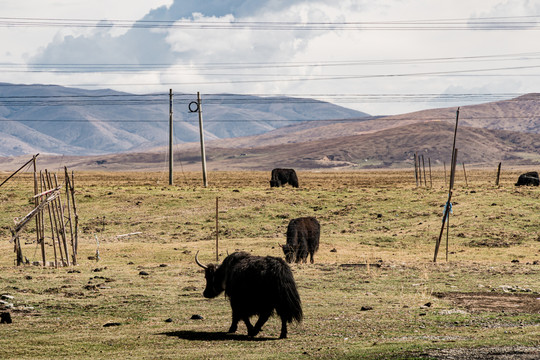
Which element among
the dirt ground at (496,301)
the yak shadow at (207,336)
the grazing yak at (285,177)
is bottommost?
the dirt ground at (496,301)

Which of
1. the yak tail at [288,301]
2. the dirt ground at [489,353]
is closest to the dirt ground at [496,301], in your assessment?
the dirt ground at [489,353]

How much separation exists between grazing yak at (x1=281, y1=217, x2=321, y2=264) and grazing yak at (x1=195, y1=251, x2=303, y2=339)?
39.1 feet

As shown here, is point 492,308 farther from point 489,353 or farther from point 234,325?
point 234,325

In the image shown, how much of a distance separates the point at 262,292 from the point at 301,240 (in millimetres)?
13372

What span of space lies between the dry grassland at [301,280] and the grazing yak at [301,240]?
81 cm

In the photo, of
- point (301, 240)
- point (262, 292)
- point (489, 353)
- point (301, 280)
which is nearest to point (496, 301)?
point (301, 280)

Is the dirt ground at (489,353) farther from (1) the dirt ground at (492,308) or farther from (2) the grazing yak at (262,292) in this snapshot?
(2) the grazing yak at (262,292)

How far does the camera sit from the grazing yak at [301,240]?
25.0 m

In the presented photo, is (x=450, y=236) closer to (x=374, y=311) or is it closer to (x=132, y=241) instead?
(x=132, y=241)

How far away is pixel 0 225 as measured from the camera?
35.1m

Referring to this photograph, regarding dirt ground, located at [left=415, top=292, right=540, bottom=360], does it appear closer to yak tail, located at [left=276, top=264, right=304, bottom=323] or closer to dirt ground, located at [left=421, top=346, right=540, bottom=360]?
dirt ground, located at [left=421, top=346, right=540, bottom=360]

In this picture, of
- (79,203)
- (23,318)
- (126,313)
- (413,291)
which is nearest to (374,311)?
(413,291)

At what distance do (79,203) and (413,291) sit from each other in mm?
27276

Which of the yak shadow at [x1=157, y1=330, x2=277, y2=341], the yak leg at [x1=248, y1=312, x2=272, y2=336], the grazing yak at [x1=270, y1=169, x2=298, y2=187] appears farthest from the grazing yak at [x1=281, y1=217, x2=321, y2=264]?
the grazing yak at [x1=270, y1=169, x2=298, y2=187]
